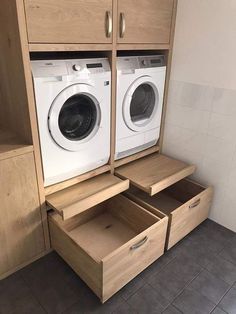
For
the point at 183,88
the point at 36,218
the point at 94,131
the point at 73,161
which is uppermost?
the point at 183,88

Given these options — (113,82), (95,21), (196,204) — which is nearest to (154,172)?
(196,204)

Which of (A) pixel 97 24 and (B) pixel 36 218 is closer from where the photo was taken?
(A) pixel 97 24

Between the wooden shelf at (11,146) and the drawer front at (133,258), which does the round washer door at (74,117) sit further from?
the drawer front at (133,258)

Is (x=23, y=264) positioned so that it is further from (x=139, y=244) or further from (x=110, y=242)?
(x=139, y=244)

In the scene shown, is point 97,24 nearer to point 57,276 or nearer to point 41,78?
point 41,78

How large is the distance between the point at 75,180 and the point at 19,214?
1.27ft

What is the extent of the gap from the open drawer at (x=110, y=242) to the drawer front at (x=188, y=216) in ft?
0.30

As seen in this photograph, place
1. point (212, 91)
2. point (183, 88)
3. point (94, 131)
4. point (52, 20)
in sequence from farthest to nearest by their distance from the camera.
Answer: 1. point (183, 88)
2. point (212, 91)
3. point (94, 131)
4. point (52, 20)

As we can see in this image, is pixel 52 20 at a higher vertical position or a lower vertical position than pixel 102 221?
higher

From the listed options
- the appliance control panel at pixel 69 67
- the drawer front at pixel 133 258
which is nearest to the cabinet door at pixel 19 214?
the appliance control panel at pixel 69 67

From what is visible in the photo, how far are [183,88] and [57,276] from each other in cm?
154

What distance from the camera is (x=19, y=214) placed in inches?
57.2

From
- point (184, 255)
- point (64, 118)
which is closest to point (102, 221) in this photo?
point (184, 255)

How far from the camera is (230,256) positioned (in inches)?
67.3
